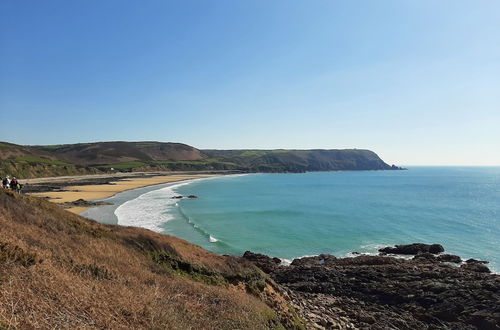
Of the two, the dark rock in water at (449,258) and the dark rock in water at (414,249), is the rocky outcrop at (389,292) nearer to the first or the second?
the dark rock in water at (449,258)

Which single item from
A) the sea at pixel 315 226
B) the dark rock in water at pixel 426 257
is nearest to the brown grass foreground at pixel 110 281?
the sea at pixel 315 226

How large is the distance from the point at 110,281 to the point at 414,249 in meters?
31.0

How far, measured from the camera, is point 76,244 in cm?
1243

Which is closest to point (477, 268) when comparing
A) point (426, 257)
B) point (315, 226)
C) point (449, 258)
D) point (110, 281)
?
point (449, 258)

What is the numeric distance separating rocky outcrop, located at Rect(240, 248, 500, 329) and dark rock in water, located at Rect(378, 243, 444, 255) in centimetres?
384

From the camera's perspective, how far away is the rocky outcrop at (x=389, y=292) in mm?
16000

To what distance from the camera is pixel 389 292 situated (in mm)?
19938

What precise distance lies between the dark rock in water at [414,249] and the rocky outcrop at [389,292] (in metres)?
3.84

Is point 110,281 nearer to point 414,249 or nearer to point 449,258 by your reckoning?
point 449,258

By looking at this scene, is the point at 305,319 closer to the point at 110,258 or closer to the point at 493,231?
the point at 110,258

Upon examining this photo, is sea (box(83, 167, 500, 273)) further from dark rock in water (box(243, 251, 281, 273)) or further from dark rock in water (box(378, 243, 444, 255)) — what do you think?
dark rock in water (box(243, 251, 281, 273))

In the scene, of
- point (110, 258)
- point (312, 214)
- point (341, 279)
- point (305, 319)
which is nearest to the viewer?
point (110, 258)

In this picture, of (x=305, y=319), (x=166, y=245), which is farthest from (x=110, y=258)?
(x=305, y=319)

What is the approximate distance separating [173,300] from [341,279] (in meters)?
16.7
